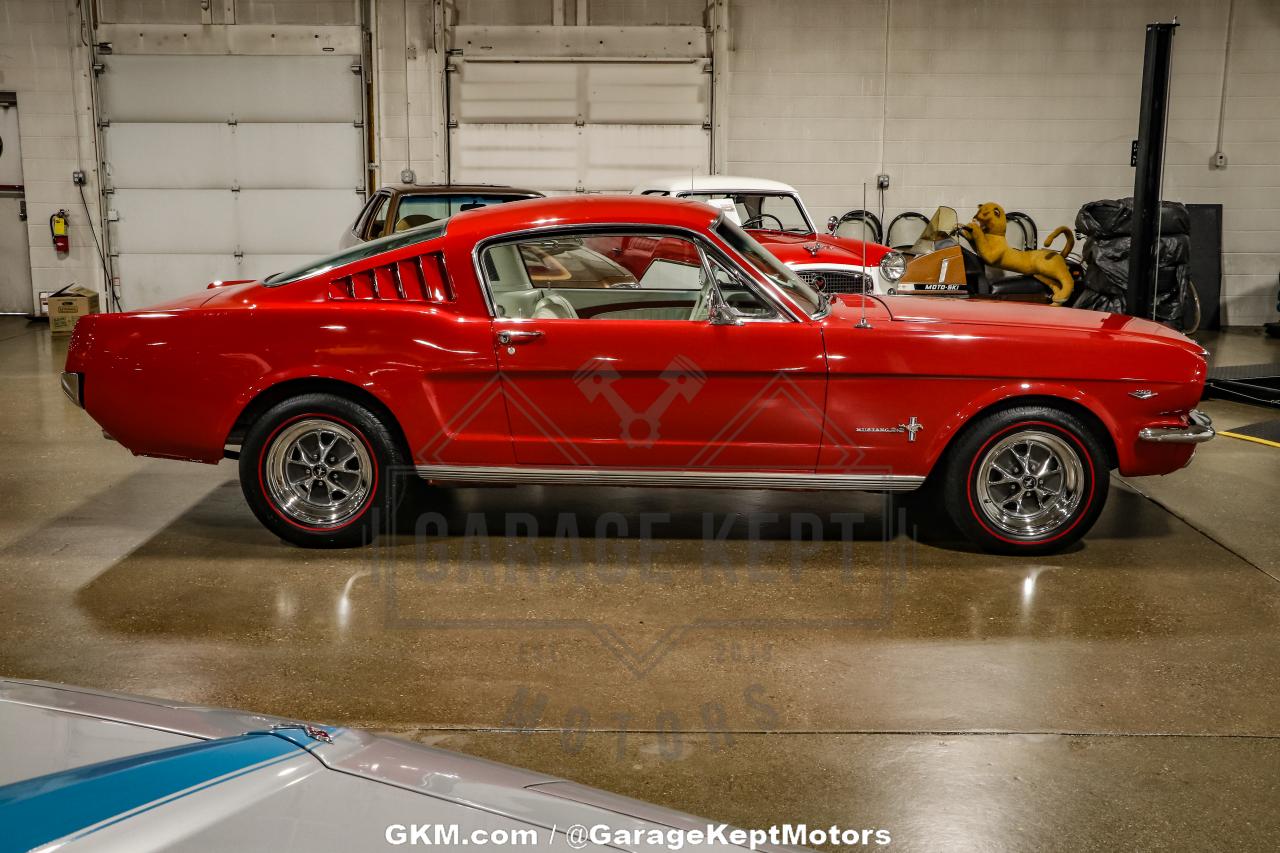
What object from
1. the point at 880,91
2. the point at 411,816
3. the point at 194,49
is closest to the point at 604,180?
the point at 880,91

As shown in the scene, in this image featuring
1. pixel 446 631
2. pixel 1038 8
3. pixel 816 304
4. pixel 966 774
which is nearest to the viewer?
pixel 966 774

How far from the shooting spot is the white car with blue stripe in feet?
4.84

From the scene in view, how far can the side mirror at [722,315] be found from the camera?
4633mm

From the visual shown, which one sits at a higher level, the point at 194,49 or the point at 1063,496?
the point at 194,49

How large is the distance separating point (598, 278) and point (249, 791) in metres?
4.00

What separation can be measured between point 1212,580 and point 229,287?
459 centimetres

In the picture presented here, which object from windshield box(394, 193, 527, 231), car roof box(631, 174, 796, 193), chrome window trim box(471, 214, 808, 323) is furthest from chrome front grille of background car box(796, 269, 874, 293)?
chrome window trim box(471, 214, 808, 323)

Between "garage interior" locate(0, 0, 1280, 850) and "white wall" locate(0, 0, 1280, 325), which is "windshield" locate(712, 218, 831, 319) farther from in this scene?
"white wall" locate(0, 0, 1280, 325)

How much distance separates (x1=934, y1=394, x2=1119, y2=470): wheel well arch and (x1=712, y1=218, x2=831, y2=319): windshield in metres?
0.76

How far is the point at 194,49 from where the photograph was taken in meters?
13.5

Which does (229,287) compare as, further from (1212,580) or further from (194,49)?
(194,49)

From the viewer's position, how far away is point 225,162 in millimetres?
13766

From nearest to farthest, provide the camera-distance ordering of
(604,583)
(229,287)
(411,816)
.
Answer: (411,816) < (604,583) < (229,287)
